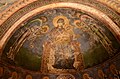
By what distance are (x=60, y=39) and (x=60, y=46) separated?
0.65ft

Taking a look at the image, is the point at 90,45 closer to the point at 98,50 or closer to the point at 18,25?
the point at 98,50

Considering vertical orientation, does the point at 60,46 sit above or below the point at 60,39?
below

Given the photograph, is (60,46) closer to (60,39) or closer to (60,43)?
(60,43)

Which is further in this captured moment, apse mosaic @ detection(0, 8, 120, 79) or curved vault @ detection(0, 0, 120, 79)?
apse mosaic @ detection(0, 8, 120, 79)

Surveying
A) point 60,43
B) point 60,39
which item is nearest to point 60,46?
point 60,43

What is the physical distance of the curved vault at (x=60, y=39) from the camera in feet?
20.0

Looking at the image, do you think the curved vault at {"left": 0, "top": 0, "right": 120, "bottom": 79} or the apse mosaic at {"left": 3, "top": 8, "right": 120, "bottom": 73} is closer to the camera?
the curved vault at {"left": 0, "top": 0, "right": 120, "bottom": 79}

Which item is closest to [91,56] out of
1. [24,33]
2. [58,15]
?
[58,15]

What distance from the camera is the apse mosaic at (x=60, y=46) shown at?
6.34m

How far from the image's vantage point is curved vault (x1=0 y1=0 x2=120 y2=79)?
6098 millimetres

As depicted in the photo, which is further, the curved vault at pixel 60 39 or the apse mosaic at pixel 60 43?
the apse mosaic at pixel 60 43

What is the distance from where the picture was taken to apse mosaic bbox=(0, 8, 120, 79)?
6336 millimetres

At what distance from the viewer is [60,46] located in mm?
6883

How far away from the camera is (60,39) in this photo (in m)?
6.82
